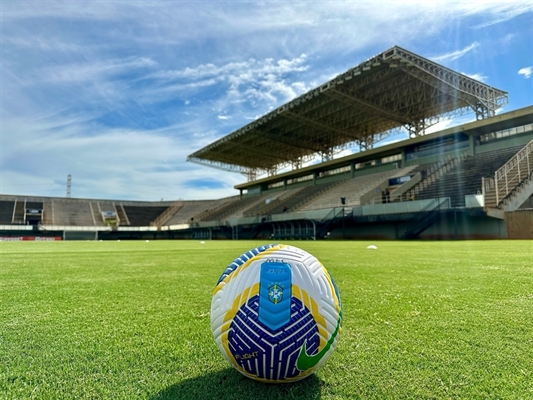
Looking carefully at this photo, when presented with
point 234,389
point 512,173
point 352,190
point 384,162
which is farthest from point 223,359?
point 384,162

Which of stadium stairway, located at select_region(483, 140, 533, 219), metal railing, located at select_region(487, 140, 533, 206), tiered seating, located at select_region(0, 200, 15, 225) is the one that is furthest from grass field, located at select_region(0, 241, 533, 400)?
tiered seating, located at select_region(0, 200, 15, 225)

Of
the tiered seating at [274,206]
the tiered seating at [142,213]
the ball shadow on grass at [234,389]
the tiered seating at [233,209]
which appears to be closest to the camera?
the ball shadow on grass at [234,389]

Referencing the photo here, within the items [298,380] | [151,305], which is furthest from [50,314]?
[298,380]

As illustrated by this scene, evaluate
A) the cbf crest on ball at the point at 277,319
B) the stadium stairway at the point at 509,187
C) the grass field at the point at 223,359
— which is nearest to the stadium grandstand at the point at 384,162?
the stadium stairway at the point at 509,187

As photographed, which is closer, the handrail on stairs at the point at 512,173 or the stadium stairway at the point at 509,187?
the stadium stairway at the point at 509,187

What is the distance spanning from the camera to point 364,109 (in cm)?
3097

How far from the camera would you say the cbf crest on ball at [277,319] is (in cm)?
168

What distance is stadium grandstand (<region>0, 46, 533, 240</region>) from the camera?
68.8ft

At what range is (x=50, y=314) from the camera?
3268 mm

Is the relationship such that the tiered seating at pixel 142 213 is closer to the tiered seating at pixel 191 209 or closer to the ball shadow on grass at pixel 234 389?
the tiered seating at pixel 191 209

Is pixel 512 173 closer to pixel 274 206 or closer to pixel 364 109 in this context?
pixel 364 109

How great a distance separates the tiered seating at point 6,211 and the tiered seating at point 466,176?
186 feet

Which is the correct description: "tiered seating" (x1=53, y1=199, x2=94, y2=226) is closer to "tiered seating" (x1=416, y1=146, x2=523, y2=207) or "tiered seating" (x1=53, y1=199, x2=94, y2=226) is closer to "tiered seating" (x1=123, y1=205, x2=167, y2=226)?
"tiered seating" (x1=123, y1=205, x2=167, y2=226)

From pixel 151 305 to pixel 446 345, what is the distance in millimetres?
2758
